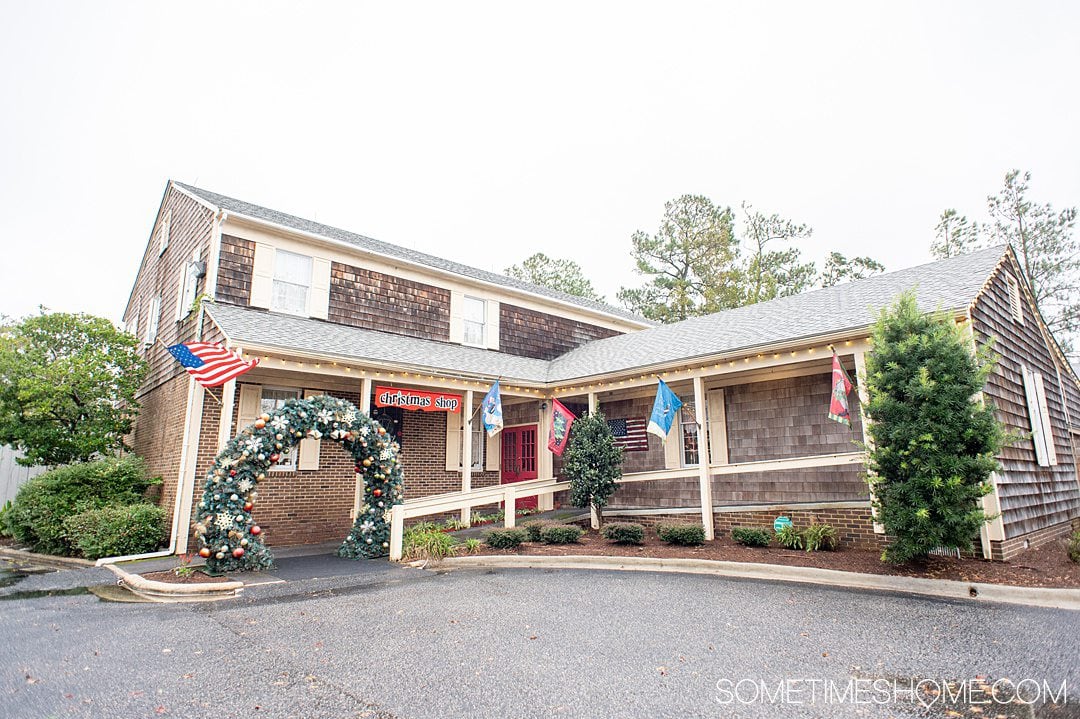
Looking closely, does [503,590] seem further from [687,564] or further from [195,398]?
[195,398]

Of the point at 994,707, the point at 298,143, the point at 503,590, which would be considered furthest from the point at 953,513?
the point at 298,143

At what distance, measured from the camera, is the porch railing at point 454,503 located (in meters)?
9.12

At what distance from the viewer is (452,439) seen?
13.4 metres

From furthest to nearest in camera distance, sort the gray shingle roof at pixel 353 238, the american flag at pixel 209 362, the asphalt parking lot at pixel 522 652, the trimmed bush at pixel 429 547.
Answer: the gray shingle roof at pixel 353 238 < the trimmed bush at pixel 429 547 < the american flag at pixel 209 362 < the asphalt parking lot at pixel 522 652

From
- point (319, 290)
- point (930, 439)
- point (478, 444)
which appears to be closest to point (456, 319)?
point (478, 444)

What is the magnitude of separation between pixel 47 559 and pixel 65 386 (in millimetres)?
3968

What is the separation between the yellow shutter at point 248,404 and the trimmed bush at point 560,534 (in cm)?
600

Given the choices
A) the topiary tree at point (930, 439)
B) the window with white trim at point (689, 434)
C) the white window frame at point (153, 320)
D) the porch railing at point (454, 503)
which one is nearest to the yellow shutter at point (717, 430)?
the window with white trim at point (689, 434)

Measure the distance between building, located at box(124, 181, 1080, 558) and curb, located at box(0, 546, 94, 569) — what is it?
4.90 feet

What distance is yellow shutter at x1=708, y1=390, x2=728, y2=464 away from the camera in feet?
36.1

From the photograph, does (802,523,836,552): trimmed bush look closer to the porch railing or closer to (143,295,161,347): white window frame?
the porch railing

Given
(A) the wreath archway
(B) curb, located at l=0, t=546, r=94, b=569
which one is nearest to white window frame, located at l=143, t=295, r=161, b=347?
(B) curb, located at l=0, t=546, r=94, b=569

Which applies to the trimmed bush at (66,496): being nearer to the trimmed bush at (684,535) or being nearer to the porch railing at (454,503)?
the porch railing at (454,503)

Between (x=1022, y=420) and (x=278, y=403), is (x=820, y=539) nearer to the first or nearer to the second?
(x=1022, y=420)
